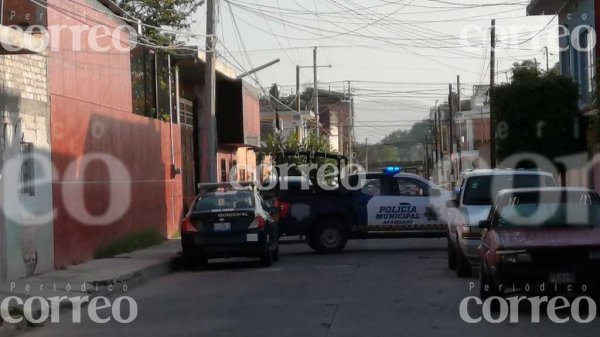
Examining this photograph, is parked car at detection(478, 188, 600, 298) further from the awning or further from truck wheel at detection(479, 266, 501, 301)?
the awning

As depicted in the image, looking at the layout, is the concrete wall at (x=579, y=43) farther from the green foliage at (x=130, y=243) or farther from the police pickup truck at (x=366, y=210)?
the green foliage at (x=130, y=243)

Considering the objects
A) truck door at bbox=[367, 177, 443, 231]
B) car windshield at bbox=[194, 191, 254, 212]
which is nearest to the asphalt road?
car windshield at bbox=[194, 191, 254, 212]

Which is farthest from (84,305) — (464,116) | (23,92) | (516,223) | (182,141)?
(464,116)

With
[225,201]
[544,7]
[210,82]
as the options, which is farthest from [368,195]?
[544,7]

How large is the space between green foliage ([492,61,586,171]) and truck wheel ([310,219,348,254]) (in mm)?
8464

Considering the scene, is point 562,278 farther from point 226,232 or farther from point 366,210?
point 366,210

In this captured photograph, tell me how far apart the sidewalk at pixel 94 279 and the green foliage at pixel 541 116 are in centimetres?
1248

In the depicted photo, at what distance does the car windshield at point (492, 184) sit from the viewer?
18828mm

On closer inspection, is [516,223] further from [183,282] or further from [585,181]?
[585,181]

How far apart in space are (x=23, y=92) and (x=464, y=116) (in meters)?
63.4

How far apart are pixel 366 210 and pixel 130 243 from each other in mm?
5792

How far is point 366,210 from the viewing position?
25.4 m

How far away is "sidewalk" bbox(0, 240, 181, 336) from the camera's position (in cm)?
1634

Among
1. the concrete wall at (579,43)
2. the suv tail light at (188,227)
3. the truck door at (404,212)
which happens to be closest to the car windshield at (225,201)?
the suv tail light at (188,227)
